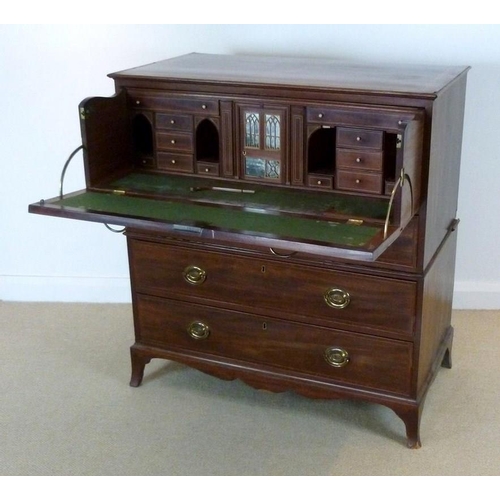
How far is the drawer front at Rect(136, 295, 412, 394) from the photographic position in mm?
2260

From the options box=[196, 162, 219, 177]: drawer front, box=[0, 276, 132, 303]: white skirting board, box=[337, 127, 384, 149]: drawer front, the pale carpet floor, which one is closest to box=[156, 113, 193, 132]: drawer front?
box=[196, 162, 219, 177]: drawer front

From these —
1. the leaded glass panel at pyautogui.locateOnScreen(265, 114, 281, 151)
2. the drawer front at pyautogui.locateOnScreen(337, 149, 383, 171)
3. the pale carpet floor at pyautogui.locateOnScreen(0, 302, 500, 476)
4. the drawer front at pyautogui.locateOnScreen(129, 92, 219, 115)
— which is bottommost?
the pale carpet floor at pyautogui.locateOnScreen(0, 302, 500, 476)

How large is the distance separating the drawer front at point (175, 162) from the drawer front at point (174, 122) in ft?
0.28

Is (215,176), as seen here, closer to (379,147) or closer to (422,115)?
(379,147)

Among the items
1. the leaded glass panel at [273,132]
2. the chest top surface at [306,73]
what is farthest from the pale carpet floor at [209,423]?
the chest top surface at [306,73]

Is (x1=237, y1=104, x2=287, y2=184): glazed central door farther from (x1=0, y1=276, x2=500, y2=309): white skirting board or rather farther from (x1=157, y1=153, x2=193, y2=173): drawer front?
(x1=0, y1=276, x2=500, y2=309): white skirting board

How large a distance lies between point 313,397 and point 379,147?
2.68 feet

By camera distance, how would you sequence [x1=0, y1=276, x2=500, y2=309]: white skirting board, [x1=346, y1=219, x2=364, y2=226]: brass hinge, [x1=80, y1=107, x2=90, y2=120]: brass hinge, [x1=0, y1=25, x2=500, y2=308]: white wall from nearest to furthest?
[x1=346, y1=219, x2=364, y2=226]: brass hinge, [x1=80, y1=107, x2=90, y2=120]: brass hinge, [x1=0, y1=25, x2=500, y2=308]: white wall, [x1=0, y1=276, x2=500, y2=309]: white skirting board

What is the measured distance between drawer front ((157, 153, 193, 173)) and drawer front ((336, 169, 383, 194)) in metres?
0.49

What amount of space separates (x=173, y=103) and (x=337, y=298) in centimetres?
76

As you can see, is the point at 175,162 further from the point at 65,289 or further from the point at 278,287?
the point at 65,289

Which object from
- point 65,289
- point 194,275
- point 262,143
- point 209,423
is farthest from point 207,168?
point 65,289

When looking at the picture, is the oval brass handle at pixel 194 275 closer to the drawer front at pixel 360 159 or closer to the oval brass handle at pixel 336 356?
the oval brass handle at pixel 336 356

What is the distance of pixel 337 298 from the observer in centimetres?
223
